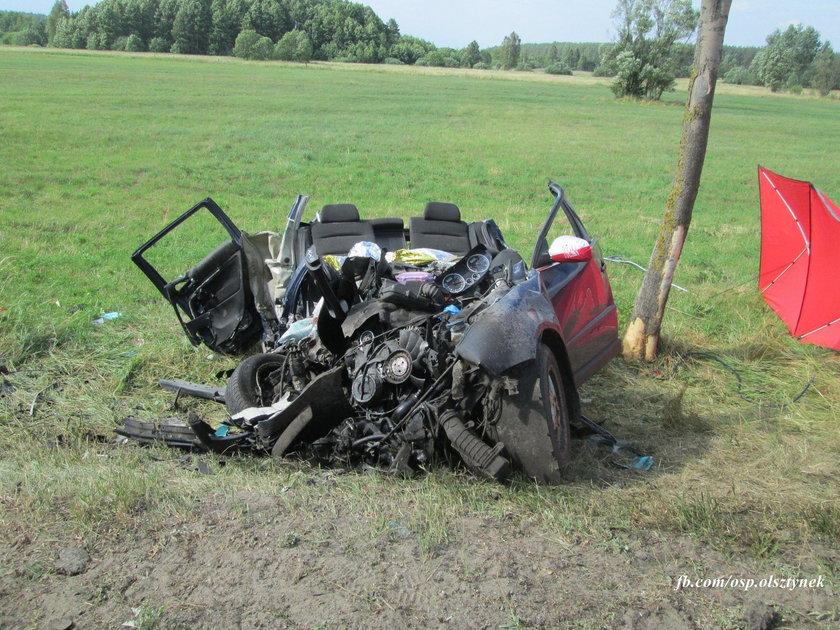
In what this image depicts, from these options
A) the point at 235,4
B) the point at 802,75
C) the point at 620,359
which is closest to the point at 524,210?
the point at 620,359

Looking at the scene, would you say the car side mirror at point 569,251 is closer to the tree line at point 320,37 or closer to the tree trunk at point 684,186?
the tree trunk at point 684,186

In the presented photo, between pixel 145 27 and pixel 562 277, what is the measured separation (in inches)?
4077

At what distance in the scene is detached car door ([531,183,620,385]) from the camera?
488 cm

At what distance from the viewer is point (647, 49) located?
5500 cm

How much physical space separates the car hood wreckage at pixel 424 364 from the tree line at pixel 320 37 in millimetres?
57243

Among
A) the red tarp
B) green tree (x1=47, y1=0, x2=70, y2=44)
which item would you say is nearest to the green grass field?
the red tarp

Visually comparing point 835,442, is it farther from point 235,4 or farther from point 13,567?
point 235,4

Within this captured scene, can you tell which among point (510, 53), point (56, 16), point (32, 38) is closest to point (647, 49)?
point (510, 53)

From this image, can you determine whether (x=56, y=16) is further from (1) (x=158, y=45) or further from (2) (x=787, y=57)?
(2) (x=787, y=57)

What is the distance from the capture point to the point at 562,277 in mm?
5043

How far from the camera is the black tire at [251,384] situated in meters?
4.79

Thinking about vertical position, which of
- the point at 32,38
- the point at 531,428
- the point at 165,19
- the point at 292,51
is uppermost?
the point at 165,19

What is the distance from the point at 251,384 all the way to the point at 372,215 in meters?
8.36

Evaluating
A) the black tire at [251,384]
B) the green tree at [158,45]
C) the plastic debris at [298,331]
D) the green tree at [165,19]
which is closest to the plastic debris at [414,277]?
the plastic debris at [298,331]
